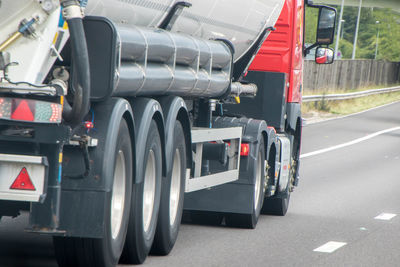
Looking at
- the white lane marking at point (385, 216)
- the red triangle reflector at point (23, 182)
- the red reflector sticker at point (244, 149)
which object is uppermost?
the red triangle reflector at point (23, 182)

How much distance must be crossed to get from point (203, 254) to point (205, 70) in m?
1.82

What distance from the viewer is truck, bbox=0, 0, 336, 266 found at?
6.22 meters

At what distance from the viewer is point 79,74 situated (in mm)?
6367

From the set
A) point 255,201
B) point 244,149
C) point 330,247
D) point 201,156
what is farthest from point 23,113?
point 255,201

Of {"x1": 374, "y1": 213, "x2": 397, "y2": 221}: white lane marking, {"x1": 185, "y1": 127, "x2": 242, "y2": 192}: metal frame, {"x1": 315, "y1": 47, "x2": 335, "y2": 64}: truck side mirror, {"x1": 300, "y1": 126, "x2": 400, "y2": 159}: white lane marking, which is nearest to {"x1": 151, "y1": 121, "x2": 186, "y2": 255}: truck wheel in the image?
{"x1": 185, "y1": 127, "x2": 242, "y2": 192}: metal frame

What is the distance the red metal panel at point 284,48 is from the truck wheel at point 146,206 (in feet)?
17.7

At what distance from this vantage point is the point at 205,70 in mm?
9805

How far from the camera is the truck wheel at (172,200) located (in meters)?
8.62

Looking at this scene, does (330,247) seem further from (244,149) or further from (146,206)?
(146,206)

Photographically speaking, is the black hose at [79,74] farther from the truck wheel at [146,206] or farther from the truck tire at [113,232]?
the truck wheel at [146,206]

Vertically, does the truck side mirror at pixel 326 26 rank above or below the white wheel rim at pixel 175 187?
above

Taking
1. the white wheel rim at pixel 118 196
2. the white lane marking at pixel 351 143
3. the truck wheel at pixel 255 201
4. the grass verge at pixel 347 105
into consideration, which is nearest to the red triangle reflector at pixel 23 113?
the white wheel rim at pixel 118 196

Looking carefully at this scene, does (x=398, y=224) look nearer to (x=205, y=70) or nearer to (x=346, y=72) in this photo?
(x=205, y=70)

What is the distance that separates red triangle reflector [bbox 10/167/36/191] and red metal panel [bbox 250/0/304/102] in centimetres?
748
